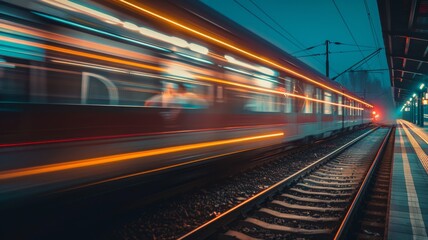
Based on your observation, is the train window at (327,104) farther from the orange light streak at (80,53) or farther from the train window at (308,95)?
the orange light streak at (80,53)

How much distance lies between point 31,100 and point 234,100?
3526 mm

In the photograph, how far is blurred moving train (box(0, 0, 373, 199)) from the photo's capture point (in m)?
2.70

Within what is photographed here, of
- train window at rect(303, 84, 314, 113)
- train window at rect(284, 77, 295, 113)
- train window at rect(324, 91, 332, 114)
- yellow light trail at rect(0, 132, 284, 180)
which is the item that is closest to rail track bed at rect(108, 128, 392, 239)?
yellow light trail at rect(0, 132, 284, 180)

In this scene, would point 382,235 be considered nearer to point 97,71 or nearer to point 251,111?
point 251,111

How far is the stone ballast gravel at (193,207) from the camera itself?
360 cm

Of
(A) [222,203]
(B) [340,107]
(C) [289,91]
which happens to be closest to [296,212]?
(A) [222,203]

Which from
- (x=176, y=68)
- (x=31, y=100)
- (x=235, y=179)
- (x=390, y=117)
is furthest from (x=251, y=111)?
(x=390, y=117)

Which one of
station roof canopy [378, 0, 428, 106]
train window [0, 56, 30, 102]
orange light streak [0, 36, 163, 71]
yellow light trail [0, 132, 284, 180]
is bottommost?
yellow light trail [0, 132, 284, 180]

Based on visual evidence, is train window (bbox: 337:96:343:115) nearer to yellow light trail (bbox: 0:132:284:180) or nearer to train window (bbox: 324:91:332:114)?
train window (bbox: 324:91:332:114)

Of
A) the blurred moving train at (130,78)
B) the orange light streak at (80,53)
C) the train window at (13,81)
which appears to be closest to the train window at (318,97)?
the blurred moving train at (130,78)

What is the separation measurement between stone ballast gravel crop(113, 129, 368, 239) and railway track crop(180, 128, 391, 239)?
1.02 ft

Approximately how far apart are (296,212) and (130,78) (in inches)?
115

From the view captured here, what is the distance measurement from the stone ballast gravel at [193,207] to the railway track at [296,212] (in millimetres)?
311

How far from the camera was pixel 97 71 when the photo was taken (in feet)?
10.8
